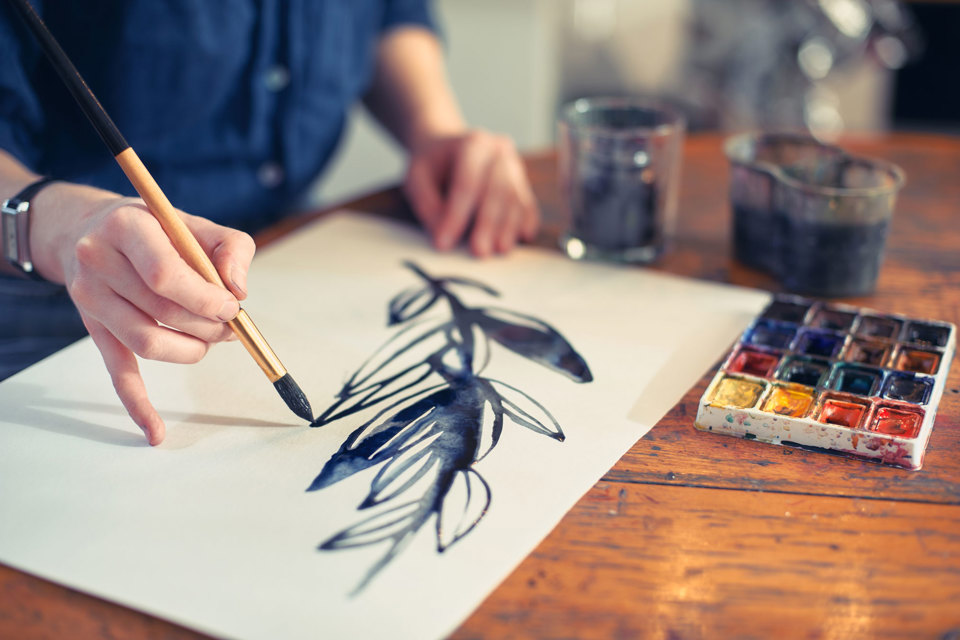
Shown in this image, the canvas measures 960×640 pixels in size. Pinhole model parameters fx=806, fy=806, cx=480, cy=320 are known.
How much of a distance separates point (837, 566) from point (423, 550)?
19cm

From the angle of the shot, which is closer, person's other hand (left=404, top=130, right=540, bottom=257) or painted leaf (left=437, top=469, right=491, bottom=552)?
painted leaf (left=437, top=469, right=491, bottom=552)

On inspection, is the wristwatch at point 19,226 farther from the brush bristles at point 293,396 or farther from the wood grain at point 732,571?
the wood grain at point 732,571

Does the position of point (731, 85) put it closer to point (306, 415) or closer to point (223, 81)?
point (223, 81)

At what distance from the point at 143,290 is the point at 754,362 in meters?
0.37

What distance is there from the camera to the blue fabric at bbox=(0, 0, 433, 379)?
0.72 m

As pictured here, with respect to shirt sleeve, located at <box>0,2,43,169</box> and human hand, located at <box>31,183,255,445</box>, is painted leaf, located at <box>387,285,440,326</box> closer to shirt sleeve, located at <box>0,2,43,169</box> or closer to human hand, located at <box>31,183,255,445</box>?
human hand, located at <box>31,183,255,445</box>

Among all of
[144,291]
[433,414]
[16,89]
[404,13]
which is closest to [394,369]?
[433,414]

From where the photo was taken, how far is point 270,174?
3.07 feet

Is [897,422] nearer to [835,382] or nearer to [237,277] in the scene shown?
[835,382]

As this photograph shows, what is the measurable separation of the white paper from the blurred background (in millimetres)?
558

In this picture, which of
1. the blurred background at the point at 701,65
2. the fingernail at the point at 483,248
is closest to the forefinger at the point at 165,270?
the fingernail at the point at 483,248

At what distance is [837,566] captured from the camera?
0.37 meters

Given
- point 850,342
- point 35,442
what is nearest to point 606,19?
point 850,342

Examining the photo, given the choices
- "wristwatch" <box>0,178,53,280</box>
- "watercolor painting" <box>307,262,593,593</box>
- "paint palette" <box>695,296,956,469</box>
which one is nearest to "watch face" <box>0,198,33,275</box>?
"wristwatch" <box>0,178,53,280</box>
